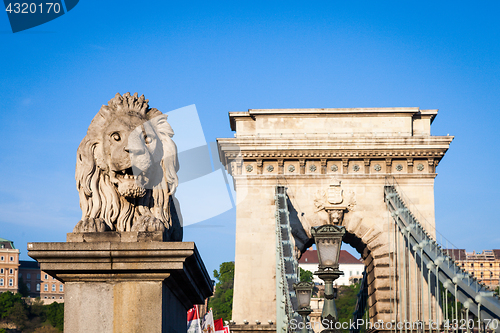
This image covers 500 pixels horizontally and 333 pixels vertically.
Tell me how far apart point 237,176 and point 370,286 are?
22.5 feet

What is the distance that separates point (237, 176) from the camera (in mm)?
30062

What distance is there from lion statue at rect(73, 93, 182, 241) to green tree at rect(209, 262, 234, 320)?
69.3 metres

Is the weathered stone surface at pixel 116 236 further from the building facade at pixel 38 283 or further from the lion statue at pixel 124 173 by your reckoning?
the building facade at pixel 38 283

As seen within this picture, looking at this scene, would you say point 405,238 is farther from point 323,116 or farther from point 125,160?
point 125,160

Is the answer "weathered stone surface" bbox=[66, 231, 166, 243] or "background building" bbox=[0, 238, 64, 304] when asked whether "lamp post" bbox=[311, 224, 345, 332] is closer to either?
"weathered stone surface" bbox=[66, 231, 166, 243]

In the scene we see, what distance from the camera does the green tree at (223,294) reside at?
3224 inches

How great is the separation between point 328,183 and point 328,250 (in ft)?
66.1

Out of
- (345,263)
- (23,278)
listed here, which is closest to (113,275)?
(345,263)

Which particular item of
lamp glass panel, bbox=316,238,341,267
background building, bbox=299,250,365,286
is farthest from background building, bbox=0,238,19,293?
lamp glass panel, bbox=316,238,341,267

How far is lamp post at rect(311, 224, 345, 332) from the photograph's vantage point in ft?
30.8

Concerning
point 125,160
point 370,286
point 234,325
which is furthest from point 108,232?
point 370,286

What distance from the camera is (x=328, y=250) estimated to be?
9500 millimetres

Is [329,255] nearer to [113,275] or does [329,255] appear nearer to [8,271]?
[113,275]

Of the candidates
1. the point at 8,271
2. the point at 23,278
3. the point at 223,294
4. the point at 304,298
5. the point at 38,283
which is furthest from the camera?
the point at 38,283
